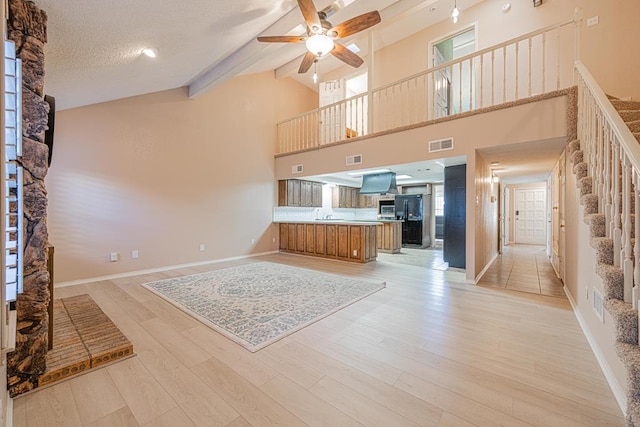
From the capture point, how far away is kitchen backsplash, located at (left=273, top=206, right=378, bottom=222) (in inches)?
284

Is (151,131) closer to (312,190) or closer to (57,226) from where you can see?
(57,226)

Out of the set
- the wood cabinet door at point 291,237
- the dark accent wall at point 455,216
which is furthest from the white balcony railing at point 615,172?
the wood cabinet door at point 291,237

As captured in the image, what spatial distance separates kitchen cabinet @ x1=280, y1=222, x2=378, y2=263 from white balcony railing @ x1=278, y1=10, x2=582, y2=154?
1971 mm

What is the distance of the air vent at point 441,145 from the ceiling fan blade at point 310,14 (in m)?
2.58

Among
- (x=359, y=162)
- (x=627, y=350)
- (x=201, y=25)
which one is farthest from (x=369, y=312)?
(x=201, y=25)

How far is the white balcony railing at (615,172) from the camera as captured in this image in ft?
4.74

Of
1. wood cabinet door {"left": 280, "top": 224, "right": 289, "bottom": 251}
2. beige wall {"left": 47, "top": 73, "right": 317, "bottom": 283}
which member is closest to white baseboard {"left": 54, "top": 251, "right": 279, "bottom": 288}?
beige wall {"left": 47, "top": 73, "right": 317, "bottom": 283}

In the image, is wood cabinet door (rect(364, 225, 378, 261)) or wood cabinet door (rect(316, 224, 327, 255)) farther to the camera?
wood cabinet door (rect(316, 224, 327, 255))

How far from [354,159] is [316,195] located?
8.18 feet

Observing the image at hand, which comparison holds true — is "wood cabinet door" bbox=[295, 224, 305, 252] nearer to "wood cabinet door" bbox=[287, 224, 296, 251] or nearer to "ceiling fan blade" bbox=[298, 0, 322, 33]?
"wood cabinet door" bbox=[287, 224, 296, 251]

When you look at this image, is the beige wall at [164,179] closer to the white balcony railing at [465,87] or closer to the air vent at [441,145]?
the white balcony railing at [465,87]

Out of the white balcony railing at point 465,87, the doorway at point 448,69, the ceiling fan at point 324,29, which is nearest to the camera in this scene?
Answer: the ceiling fan at point 324,29

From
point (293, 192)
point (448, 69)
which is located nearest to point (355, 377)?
point (293, 192)

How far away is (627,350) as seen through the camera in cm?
134
